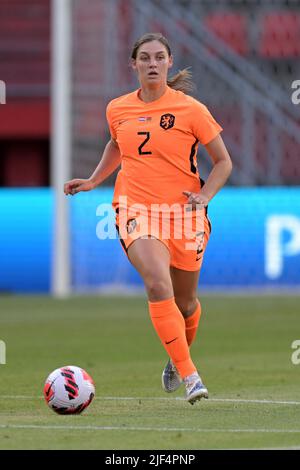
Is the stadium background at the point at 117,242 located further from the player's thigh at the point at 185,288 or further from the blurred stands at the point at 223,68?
the player's thigh at the point at 185,288

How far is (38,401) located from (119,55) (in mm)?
14070

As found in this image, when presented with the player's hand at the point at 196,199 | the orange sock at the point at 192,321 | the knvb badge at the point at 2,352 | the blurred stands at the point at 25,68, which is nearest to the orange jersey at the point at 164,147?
the player's hand at the point at 196,199

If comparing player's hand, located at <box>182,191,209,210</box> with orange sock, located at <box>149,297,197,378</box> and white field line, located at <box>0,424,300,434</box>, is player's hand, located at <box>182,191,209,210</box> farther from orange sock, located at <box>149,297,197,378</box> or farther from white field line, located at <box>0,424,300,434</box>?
white field line, located at <box>0,424,300,434</box>

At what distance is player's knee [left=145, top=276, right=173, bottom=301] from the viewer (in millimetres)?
8297

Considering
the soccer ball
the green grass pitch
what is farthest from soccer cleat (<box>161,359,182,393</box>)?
the soccer ball

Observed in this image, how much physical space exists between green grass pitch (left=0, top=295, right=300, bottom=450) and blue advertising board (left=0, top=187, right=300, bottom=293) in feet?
3.51

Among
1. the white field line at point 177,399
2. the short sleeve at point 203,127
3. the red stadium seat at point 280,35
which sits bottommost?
the white field line at point 177,399

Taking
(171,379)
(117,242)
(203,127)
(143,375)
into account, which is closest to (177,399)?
(171,379)

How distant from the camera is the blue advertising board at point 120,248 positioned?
2067 cm

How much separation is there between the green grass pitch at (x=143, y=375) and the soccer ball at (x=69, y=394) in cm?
8

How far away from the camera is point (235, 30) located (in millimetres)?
24688

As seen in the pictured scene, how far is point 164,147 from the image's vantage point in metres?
8.75

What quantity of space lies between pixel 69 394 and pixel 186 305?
1.51 metres

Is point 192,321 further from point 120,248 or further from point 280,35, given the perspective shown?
point 280,35
